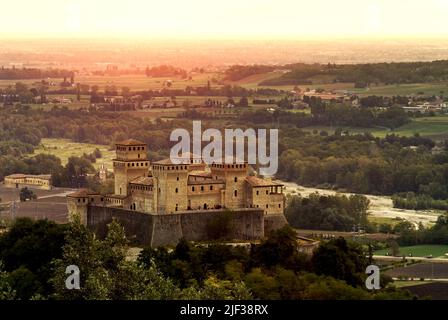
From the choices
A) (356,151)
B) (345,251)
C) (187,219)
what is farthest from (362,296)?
(356,151)

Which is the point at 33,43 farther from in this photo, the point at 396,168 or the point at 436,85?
the point at 436,85

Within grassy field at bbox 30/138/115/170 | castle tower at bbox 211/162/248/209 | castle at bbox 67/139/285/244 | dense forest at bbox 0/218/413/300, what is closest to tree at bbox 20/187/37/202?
grassy field at bbox 30/138/115/170

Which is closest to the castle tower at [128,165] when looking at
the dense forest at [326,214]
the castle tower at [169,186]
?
the castle tower at [169,186]

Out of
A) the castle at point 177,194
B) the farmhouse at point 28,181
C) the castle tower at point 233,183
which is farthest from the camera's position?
the farmhouse at point 28,181

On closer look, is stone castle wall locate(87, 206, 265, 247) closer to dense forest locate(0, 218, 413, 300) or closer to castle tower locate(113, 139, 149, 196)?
castle tower locate(113, 139, 149, 196)

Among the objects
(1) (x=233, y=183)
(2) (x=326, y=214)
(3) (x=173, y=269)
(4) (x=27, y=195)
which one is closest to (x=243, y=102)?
(4) (x=27, y=195)

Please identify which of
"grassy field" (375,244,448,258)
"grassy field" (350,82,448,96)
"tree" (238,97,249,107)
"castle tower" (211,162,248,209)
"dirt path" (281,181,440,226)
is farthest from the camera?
"grassy field" (350,82,448,96)

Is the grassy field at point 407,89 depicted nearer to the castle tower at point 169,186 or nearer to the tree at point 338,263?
the castle tower at point 169,186
